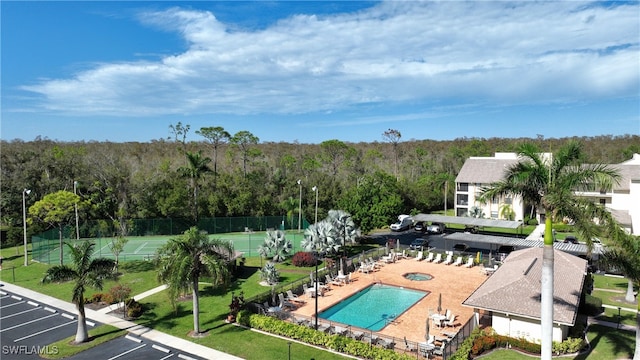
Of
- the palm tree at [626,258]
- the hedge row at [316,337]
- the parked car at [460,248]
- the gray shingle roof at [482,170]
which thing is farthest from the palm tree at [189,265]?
the gray shingle roof at [482,170]

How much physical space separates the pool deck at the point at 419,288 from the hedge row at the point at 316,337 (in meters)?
2.78

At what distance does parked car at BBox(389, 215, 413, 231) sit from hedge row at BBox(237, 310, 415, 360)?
31.7m

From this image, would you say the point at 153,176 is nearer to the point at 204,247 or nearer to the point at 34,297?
the point at 34,297

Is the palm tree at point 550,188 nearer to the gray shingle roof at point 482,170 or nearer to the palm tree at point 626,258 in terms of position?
the palm tree at point 626,258

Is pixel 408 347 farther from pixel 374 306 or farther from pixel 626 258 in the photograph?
pixel 626 258

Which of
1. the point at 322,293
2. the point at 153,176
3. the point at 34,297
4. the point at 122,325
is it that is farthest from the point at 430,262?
the point at 153,176

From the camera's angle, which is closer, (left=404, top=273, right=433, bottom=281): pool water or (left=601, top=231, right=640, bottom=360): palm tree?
(left=601, top=231, right=640, bottom=360): palm tree

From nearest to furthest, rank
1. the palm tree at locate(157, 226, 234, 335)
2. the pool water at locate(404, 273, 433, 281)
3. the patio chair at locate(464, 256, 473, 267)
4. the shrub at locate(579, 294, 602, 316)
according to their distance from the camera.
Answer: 1. the palm tree at locate(157, 226, 234, 335)
2. the shrub at locate(579, 294, 602, 316)
3. the pool water at locate(404, 273, 433, 281)
4. the patio chair at locate(464, 256, 473, 267)

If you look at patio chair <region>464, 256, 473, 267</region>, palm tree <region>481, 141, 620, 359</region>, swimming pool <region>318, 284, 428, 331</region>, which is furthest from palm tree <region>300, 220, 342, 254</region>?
palm tree <region>481, 141, 620, 359</region>

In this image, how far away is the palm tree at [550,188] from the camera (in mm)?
14273

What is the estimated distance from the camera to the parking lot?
62.9 ft

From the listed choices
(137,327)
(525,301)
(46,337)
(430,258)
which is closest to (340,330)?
(525,301)

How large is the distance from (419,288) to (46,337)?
2308 cm

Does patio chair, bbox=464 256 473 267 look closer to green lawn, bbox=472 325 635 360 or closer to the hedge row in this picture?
green lawn, bbox=472 325 635 360
